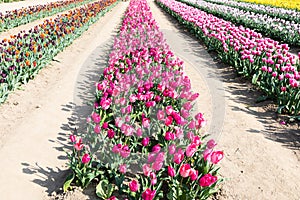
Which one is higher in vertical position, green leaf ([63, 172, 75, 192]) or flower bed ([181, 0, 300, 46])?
flower bed ([181, 0, 300, 46])

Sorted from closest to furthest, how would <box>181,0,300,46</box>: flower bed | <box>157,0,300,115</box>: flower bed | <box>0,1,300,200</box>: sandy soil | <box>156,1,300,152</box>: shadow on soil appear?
<box>0,1,300,200</box>: sandy soil, <box>156,1,300,152</box>: shadow on soil, <box>157,0,300,115</box>: flower bed, <box>181,0,300,46</box>: flower bed

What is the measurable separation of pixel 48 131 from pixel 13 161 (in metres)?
0.88

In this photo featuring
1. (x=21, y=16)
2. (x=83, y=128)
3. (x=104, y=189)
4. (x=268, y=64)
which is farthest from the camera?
(x=21, y=16)

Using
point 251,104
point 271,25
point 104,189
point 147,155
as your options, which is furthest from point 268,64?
point 271,25

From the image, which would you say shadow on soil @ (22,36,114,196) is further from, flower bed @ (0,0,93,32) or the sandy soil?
flower bed @ (0,0,93,32)

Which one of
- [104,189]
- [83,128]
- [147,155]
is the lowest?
[104,189]

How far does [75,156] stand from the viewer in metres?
3.38

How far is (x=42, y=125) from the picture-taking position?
479cm

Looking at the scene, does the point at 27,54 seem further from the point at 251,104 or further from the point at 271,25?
the point at 271,25

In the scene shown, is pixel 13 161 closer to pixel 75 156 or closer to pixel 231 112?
pixel 75 156

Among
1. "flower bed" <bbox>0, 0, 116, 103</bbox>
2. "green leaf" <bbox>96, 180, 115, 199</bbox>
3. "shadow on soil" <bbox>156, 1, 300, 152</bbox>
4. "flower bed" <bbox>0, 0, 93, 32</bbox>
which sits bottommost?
"green leaf" <bbox>96, 180, 115, 199</bbox>

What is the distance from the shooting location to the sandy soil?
3.43 meters

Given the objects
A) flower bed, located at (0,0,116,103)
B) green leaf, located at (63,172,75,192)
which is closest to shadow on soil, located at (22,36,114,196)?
green leaf, located at (63,172,75,192)

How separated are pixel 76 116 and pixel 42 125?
0.64 metres
